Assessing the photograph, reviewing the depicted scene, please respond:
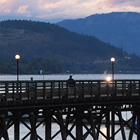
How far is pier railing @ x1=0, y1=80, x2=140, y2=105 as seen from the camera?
42062 mm

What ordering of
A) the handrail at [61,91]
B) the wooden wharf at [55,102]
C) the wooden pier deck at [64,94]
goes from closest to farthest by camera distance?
the wooden wharf at [55,102]
the wooden pier deck at [64,94]
the handrail at [61,91]

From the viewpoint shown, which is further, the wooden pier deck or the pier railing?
the pier railing

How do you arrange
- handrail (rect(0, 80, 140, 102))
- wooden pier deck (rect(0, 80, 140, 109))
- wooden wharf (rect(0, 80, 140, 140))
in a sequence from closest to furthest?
wooden wharf (rect(0, 80, 140, 140)) < wooden pier deck (rect(0, 80, 140, 109)) < handrail (rect(0, 80, 140, 102))

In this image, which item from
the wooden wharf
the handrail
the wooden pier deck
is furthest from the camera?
the handrail

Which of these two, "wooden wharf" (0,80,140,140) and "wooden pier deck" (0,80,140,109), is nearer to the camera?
"wooden wharf" (0,80,140,140)

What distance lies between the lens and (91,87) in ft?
153

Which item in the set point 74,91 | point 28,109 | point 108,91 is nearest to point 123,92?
point 108,91

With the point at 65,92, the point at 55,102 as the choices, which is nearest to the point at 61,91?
the point at 65,92

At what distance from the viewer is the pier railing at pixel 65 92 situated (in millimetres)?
42062

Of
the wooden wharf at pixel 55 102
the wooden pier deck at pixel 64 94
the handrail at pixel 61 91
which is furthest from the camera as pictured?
the handrail at pixel 61 91

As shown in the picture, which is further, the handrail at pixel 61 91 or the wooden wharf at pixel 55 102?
the handrail at pixel 61 91

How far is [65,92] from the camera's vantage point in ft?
147

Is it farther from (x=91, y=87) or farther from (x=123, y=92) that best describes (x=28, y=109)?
(x=123, y=92)

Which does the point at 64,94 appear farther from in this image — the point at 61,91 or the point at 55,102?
the point at 55,102
